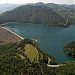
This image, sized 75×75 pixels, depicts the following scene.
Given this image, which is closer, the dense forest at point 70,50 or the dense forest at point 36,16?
the dense forest at point 70,50

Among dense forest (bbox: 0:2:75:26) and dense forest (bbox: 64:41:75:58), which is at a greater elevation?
dense forest (bbox: 64:41:75:58)

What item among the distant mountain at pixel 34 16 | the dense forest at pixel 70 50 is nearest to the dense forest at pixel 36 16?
the distant mountain at pixel 34 16

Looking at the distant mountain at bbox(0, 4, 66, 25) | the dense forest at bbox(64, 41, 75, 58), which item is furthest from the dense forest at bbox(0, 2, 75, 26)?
the dense forest at bbox(64, 41, 75, 58)

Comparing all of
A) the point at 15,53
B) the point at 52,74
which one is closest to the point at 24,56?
the point at 15,53

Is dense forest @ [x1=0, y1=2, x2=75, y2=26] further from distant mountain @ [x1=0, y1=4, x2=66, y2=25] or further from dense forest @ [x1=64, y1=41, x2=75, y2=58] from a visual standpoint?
dense forest @ [x1=64, y1=41, x2=75, y2=58]

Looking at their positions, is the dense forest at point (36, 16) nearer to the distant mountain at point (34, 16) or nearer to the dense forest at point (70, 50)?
the distant mountain at point (34, 16)

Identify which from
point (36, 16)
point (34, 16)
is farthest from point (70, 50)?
point (34, 16)

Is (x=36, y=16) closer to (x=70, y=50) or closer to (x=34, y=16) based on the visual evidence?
(x=34, y=16)

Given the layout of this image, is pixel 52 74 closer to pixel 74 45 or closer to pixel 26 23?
pixel 74 45
